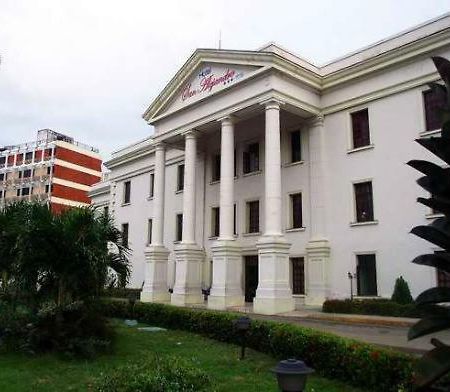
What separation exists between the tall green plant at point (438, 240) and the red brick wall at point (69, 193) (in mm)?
66459

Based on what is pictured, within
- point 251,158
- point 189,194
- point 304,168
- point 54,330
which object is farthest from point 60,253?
point 251,158

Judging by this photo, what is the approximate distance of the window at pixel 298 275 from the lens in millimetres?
23344

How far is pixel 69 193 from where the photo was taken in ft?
224

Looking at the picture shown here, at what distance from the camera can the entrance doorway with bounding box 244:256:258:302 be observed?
25.3 metres

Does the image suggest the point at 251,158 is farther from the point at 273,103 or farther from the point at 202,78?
the point at 273,103

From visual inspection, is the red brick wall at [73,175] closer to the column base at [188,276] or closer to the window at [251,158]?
the window at [251,158]

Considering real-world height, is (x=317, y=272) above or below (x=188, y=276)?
above

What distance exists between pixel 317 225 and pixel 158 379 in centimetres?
1740

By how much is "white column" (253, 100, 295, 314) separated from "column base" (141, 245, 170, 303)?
26.3 feet

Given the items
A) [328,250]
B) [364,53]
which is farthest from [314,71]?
[328,250]

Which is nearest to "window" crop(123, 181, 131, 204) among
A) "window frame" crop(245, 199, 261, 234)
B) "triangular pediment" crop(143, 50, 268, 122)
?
"triangular pediment" crop(143, 50, 268, 122)

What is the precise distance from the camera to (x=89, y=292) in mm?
11453

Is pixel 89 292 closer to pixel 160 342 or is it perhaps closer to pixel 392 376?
pixel 160 342

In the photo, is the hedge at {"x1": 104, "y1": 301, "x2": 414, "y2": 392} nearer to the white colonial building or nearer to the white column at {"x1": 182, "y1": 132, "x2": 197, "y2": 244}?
the white colonial building
